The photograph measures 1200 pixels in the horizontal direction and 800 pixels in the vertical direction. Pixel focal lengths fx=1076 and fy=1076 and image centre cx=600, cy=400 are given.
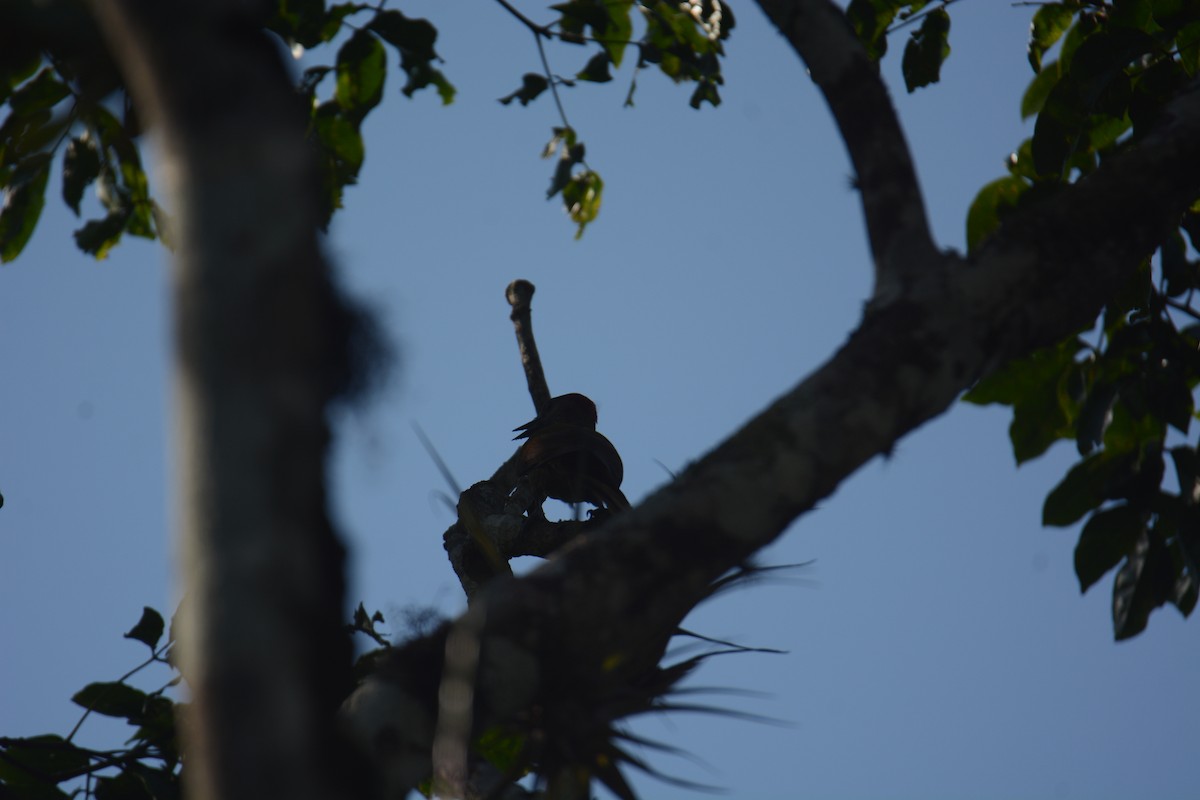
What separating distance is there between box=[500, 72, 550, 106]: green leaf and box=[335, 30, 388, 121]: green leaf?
845 mm

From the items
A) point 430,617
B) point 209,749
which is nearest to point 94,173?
point 430,617

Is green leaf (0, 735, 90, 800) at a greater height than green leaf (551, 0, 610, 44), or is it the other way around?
green leaf (551, 0, 610, 44)

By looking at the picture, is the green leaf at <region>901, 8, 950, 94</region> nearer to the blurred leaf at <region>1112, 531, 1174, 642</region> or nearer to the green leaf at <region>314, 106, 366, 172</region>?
→ the blurred leaf at <region>1112, 531, 1174, 642</region>

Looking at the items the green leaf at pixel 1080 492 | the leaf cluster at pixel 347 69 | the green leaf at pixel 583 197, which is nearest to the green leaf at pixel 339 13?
the leaf cluster at pixel 347 69

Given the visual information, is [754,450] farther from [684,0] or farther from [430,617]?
[684,0]

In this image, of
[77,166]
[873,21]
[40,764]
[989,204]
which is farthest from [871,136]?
[40,764]

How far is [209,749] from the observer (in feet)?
3.72

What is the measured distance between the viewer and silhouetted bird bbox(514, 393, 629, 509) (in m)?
3.40

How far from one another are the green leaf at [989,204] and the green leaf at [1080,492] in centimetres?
81

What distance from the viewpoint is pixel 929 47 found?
3.78 m

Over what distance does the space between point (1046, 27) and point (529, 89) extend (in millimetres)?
1871

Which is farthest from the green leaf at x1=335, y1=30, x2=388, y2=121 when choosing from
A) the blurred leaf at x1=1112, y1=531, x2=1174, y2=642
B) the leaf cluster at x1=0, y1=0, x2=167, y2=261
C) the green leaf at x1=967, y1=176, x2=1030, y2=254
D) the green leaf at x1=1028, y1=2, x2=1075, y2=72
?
the blurred leaf at x1=1112, y1=531, x2=1174, y2=642

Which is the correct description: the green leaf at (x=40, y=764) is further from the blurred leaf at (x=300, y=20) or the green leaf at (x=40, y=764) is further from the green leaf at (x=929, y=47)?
the green leaf at (x=929, y=47)

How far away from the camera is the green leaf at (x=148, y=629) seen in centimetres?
332
